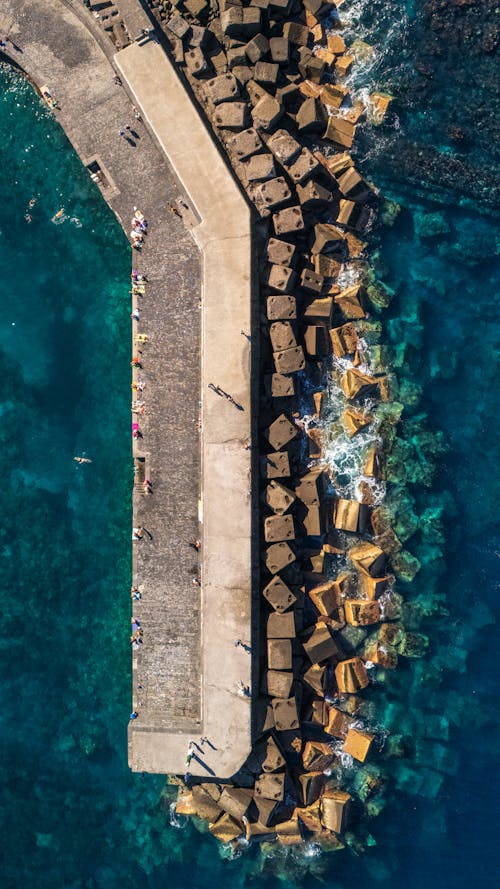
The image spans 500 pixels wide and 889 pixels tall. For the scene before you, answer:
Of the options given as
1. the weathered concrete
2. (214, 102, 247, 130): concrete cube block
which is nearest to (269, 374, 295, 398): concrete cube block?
the weathered concrete

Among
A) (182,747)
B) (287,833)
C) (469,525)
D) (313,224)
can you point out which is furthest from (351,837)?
(313,224)

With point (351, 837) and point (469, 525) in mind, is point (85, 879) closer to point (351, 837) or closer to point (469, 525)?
point (351, 837)

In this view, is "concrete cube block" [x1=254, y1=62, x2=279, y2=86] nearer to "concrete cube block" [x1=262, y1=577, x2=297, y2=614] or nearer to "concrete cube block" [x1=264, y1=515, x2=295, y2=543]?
"concrete cube block" [x1=264, y1=515, x2=295, y2=543]

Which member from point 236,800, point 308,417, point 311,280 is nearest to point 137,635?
point 236,800

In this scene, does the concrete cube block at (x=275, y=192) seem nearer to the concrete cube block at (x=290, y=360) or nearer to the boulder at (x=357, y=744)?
the concrete cube block at (x=290, y=360)

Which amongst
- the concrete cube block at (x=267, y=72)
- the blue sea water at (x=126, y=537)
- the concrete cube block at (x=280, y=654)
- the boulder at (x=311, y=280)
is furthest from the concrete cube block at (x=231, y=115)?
the concrete cube block at (x=280, y=654)
